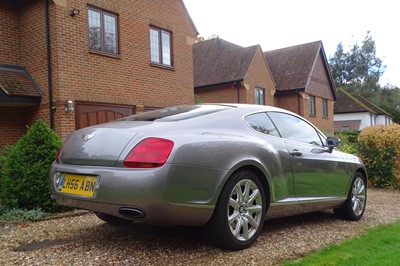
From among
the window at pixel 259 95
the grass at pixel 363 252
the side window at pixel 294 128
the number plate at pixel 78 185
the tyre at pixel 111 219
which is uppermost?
the window at pixel 259 95

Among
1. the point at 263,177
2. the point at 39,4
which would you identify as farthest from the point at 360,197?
the point at 39,4

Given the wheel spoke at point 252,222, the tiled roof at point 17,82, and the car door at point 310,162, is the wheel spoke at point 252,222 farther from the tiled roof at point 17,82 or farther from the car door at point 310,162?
the tiled roof at point 17,82

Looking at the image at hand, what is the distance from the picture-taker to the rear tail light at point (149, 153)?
3340 millimetres

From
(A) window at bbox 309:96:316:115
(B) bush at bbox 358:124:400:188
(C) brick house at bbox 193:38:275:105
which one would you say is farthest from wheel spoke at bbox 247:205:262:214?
(A) window at bbox 309:96:316:115

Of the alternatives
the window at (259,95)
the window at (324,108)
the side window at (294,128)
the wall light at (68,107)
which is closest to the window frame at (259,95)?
the window at (259,95)

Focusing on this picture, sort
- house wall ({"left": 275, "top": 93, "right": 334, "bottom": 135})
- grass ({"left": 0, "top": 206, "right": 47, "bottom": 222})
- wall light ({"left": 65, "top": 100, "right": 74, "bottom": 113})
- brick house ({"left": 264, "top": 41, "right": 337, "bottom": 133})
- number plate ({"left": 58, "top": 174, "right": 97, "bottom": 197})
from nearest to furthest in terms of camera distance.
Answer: number plate ({"left": 58, "top": 174, "right": 97, "bottom": 197}) → grass ({"left": 0, "top": 206, "right": 47, "bottom": 222}) → wall light ({"left": 65, "top": 100, "right": 74, "bottom": 113}) → house wall ({"left": 275, "top": 93, "right": 334, "bottom": 135}) → brick house ({"left": 264, "top": 41, "right": 337, "bottom": 133})

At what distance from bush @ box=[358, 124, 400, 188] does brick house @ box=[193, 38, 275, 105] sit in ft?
35.3

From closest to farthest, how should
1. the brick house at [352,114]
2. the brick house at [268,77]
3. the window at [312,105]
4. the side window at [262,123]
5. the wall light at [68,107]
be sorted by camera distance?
the side window at [262,123]
the wall light at [68,107]
the brick house at [268,77]
the window at [312,105]
the brick house at [352,114]

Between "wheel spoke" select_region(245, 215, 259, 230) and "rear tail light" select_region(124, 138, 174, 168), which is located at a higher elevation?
"rear tail light" select_region(124, 138, 174, 168)

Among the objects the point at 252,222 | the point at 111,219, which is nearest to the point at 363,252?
the point at 252,222

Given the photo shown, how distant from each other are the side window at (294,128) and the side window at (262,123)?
0.12 m

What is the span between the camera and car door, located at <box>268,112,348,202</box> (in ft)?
15.3

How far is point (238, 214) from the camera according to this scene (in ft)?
12.6

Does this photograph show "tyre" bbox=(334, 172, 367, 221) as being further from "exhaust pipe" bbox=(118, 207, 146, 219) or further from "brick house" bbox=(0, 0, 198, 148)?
"brick house" bbox=(0, 0, 198, 148)
